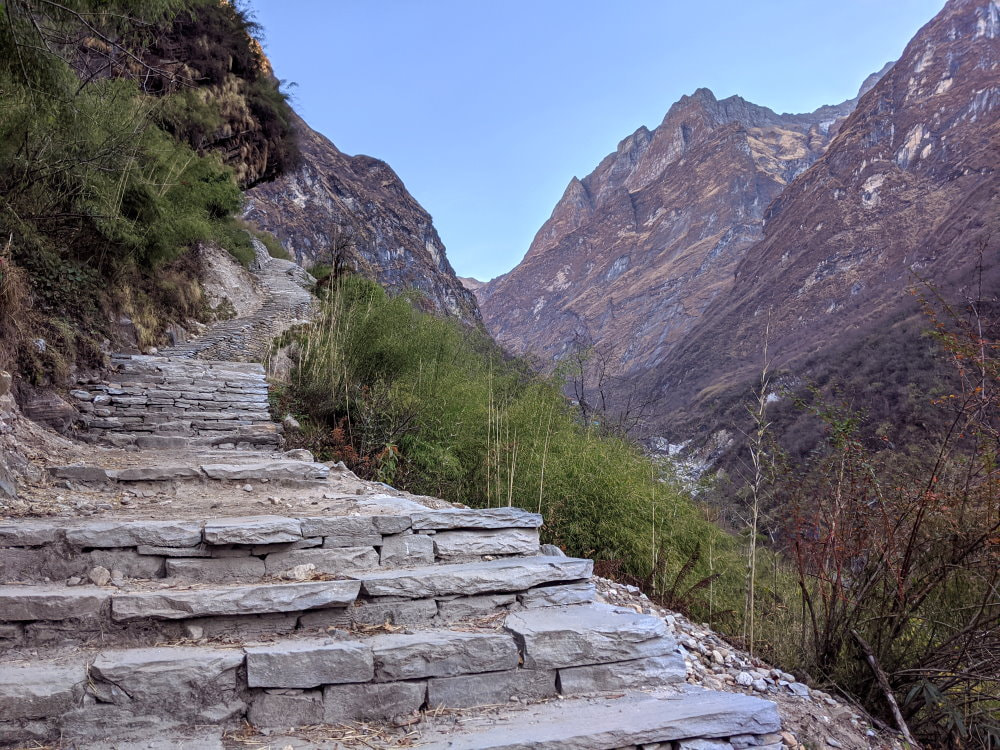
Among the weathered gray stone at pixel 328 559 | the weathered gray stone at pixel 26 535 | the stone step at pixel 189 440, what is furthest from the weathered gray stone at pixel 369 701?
the stone step at pixel 189 440

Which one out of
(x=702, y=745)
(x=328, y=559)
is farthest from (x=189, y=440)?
(x=702, y=745)

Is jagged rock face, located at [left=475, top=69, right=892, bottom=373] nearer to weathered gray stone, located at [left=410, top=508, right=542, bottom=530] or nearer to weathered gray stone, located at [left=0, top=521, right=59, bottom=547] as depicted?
weathered gray stone, located at [left=410, top=508, right=542, bottom=530]

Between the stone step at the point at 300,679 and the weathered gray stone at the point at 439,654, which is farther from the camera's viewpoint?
the weathered gray stone at the point at 439,654

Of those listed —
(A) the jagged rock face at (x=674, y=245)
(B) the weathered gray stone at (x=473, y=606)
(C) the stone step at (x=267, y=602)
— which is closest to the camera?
(C) the stone step at (x=267, y=602)

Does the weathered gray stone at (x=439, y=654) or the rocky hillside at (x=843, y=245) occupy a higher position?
the rocky hillside at (x=843, y=245)

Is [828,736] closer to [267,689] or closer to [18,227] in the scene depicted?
[267,689]

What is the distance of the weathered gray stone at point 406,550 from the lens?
284 centimetres

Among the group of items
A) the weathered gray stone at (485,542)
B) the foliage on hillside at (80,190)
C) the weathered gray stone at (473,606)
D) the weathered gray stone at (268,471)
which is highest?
the foliage on hillside at (80,190)

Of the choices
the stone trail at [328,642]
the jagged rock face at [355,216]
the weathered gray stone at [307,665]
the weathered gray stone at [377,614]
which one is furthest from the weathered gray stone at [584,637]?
the jagged rock face at [355,216]

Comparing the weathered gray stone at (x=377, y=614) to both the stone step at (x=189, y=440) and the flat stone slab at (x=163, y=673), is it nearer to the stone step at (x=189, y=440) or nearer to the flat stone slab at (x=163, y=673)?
the flat stone slab at (x=163, y=673)

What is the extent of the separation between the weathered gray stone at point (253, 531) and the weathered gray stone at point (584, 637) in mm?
1110

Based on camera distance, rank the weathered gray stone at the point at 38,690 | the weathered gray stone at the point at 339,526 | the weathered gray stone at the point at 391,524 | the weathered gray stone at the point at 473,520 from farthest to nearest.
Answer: the weathered gray stone at the point at 473,520, the weathered gray stone at the point at 391,524, the weathered gray stone at the point at 339,526, the weathered gray stone at the point at 38,690

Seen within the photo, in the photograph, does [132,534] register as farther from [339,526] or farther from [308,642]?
[308,642]

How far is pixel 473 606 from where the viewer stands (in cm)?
252
